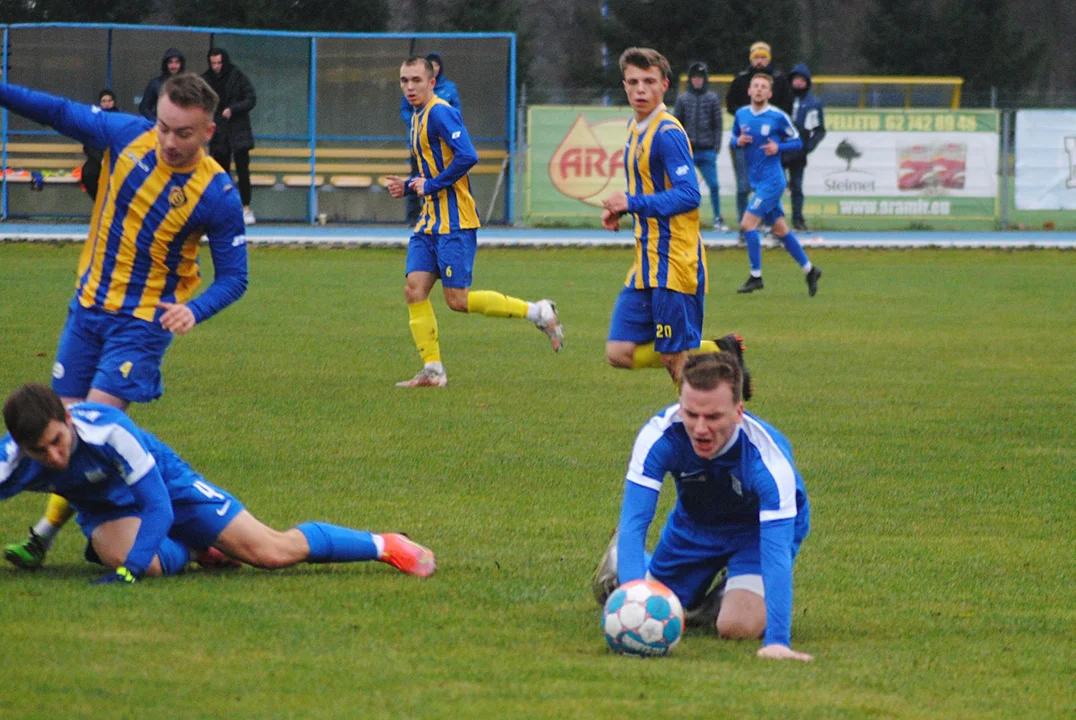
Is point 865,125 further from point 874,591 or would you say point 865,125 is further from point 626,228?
point 874,591

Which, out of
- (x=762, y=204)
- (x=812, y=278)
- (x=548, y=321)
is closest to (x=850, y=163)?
(x=812, y=278)

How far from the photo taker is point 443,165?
10133 millimetres

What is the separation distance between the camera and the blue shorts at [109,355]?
Result: 612 centimetres

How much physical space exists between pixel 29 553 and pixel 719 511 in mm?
2406

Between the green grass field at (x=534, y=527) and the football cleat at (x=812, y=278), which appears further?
the football cleat at (x=812, y=278)

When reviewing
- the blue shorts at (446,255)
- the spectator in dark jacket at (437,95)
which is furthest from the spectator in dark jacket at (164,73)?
the blue shorts at (446,255)

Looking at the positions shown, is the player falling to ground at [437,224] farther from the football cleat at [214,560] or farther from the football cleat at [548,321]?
the football cleat at [214,560]

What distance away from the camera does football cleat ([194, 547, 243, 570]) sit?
5641mm

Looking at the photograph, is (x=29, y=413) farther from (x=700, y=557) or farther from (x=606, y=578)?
(x=700, y=557)

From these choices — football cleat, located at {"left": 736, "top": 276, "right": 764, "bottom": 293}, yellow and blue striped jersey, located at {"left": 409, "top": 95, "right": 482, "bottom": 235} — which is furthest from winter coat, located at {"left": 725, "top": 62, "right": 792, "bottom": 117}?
yellow and blue striped jersey, located at {"left": 409, "top": 95, "right": 482, "bottom": 235}

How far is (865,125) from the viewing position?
76.1 feet

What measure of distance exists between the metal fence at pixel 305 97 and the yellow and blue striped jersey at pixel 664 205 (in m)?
15.9

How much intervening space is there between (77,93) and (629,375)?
619 inches

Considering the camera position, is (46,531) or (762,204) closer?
(46,531)
